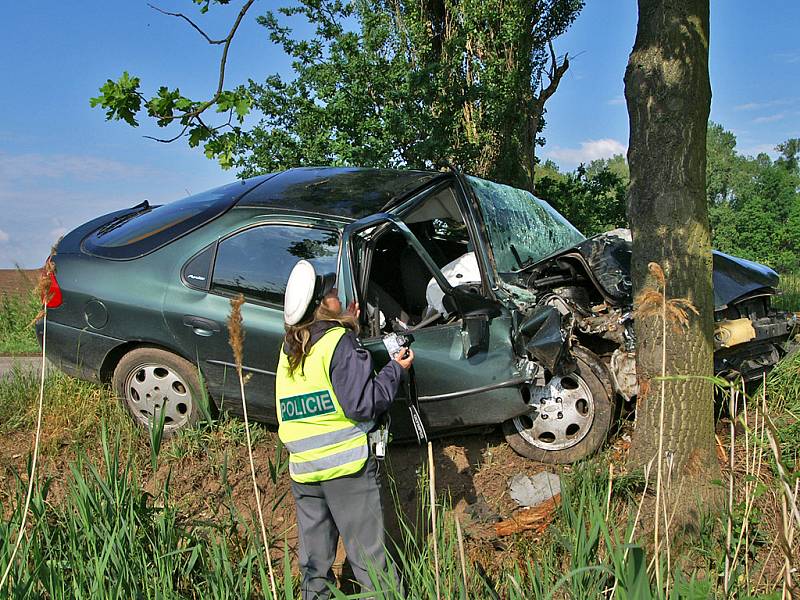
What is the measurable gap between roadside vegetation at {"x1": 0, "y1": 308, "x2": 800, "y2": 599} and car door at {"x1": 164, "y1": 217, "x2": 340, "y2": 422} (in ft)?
1.25

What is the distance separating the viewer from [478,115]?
14445mm

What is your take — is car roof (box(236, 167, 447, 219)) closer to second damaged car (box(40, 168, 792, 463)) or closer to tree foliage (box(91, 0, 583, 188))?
second damaged car (box(40, 168, 792, 463))

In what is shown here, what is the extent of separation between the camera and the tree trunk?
3775mm

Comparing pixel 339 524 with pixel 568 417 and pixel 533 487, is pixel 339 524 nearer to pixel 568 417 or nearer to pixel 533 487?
pixel 533 487

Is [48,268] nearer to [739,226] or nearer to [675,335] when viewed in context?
[675,335]

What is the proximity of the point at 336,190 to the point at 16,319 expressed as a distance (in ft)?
28.5

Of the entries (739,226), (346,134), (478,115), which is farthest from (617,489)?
(739,226)

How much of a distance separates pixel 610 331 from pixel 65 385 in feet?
12.5

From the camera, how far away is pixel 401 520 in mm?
3119

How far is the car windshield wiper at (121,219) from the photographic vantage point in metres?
5.31

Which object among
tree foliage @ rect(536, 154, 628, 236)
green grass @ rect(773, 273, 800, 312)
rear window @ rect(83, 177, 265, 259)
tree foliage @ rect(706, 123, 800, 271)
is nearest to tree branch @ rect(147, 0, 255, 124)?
rear window @ rect(83, 177, 265, 259)

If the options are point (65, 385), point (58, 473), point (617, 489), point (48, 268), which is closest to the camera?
point (48, 268)

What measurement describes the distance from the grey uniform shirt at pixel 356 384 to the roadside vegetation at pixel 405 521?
1.73 ft

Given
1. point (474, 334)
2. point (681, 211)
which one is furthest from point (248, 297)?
point (681, 211)
